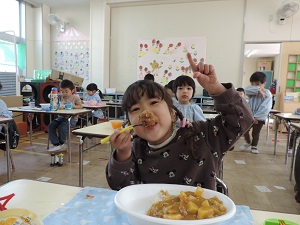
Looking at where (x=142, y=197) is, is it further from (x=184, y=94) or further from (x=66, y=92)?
(x=66, y=92)

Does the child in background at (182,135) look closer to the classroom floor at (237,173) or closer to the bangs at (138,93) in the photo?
the bangs at (138,93)

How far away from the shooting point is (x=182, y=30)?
6375mm

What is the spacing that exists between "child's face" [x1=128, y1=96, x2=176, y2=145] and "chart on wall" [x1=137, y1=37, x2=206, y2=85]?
5461 millimetres

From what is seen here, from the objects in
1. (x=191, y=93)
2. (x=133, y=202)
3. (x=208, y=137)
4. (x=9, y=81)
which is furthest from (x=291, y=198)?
(x=9, y=81)

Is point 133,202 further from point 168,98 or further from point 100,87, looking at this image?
point 100,87

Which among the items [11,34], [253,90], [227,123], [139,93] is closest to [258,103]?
[253,90]

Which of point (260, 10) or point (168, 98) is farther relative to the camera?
point (260, 10)

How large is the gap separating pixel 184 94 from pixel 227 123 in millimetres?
1646

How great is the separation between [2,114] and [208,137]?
98.1 inches

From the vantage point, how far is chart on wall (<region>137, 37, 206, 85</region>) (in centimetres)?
627

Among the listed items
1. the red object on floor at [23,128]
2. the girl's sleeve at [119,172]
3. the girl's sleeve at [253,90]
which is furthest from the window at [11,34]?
the girl's sleeve at [119,172]

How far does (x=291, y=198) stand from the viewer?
2.37m

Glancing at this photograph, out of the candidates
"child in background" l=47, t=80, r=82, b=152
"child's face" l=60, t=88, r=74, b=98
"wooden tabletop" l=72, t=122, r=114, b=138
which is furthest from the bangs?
"child's face" l=60, t=88, r=74, b=98

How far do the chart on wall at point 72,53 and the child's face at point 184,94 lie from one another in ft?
16.9
